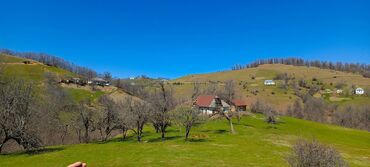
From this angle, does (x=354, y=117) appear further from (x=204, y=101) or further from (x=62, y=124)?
(x=62, y=124)

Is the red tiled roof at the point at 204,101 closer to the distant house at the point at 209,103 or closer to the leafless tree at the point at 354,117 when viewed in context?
the distant house at the point at 209,103

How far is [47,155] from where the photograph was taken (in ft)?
149

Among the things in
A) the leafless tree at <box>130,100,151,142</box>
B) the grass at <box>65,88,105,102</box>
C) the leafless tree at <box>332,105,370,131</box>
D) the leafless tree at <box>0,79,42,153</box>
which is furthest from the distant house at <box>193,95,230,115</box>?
the leafless tree at <box>0,79,42,153</box>

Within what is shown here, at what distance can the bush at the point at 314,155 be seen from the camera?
2128 centimetres

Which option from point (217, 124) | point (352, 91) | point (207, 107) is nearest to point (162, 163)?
point (217, 124)

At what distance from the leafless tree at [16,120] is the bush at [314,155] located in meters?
41.1

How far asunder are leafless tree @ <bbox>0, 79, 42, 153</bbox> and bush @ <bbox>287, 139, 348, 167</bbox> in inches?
1619

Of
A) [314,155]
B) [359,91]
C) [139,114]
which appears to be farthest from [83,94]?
[359,91]

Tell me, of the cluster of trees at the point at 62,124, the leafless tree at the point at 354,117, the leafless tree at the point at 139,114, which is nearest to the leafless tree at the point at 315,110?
the leafless tree at the point at 354,117

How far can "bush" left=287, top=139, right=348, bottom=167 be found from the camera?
21.3m

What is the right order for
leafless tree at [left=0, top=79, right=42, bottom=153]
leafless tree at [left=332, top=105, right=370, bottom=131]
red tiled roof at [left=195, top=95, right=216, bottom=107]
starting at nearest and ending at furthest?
leafless tree at [left=0, top=79, right=42, bottom=153] → red tiled roof at [left=195, top=95, right=216, bottom=107] → leafless tree at [left=332, top=105, right=370, bottom=131]

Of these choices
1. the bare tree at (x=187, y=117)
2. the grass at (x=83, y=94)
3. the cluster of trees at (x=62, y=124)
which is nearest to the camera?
the cluster of trees at (x=62, y=124)

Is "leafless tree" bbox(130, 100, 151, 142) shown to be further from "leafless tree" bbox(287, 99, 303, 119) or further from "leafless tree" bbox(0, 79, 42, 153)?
"leafless tree" bbox(287, 99, 303, 119)

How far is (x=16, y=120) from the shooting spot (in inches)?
1898
